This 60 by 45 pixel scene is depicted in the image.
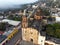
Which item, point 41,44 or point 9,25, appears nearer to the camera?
point 41,44

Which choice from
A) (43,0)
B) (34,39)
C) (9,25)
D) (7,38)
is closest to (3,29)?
(9,25)

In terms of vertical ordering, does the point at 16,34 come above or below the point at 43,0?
below

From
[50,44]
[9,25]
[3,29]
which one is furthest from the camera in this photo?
[9,25]

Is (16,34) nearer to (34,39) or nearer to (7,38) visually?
(7,38)

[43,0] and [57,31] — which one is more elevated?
[43,0]

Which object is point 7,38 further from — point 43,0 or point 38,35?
point 43,0

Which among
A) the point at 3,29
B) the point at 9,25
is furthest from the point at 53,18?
the point at 3,29

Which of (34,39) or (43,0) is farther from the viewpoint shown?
(43,0)

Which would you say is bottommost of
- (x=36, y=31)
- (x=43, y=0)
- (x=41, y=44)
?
(x=41, y=44)

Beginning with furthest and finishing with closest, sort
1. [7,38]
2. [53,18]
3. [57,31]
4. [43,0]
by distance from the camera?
1. [43,0]
2. [53,18]
3. [57,31]
4. [7,38]
